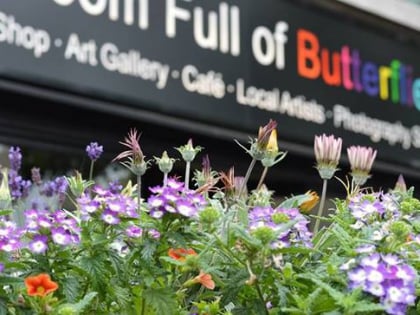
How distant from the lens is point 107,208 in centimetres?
166

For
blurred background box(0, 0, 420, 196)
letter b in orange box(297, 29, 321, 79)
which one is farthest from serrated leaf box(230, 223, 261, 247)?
letter b in orange box(297, 29, 321, 79)

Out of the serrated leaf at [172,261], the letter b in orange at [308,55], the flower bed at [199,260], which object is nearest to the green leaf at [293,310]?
the flower bed at [199,260]

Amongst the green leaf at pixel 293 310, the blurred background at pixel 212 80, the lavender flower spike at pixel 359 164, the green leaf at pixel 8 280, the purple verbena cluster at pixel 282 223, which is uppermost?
the blurred background at pixel 212 80

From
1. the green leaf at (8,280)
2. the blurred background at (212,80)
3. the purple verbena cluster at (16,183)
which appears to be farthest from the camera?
the blurred background at (212,80)

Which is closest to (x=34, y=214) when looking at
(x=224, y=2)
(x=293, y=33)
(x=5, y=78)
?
(x=5, y=78)

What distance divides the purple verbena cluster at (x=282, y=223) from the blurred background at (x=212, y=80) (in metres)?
2.61

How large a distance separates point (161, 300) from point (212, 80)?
3938mm

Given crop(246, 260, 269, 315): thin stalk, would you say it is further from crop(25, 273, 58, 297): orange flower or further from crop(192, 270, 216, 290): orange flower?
crop(25, 273, 58, 297): orange flower

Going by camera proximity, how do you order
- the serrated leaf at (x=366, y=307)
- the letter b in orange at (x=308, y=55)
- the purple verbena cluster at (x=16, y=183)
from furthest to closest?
the letter b in orange at (x=308, y=55), the purple verbena cluster at (x=16, y=183), the serrated leaf at (x=366, y=307)

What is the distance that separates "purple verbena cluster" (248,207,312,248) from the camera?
5.23ft

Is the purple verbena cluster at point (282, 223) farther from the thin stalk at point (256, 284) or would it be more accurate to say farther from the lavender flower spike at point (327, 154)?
the lavender flower spike at point (327, 154)

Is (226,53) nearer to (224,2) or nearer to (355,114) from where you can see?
(224,2)

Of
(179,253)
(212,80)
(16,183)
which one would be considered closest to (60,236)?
(179,253)

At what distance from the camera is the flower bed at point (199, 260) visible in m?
1.53
